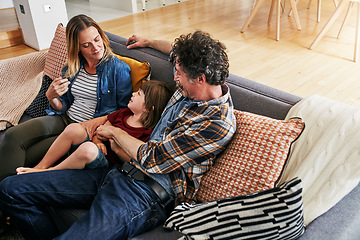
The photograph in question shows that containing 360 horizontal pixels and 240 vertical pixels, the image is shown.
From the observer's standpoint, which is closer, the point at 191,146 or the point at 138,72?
the point at 191,146

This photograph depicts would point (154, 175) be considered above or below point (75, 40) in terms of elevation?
below

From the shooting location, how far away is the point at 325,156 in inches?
48.6

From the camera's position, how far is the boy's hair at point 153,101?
1687 mm

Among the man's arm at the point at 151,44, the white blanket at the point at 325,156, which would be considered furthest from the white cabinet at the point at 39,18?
the white blanket at the point at 325,156

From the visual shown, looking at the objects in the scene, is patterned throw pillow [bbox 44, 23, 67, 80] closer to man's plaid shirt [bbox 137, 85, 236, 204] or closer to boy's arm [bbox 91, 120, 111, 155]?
boy's arm [bbox 91, 120, 111, 155]

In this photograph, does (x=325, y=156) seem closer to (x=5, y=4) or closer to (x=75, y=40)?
(x=75, y=40)

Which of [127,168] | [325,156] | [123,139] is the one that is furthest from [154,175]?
[325,156]

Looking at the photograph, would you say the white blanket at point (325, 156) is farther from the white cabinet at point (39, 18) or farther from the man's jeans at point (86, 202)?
the white cabinet at point (39, 18)

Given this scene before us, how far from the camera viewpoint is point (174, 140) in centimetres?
134

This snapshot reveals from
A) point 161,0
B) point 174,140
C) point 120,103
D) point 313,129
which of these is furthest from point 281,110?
point 161,0

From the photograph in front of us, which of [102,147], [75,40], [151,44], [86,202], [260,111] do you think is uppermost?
[75,40]

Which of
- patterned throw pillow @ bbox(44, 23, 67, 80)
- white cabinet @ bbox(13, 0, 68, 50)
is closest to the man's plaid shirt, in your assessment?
patterned throw pillow @ bbox(44, 23, 67, 80)

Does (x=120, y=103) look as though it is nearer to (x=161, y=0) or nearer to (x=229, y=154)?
(x=229, y=154)

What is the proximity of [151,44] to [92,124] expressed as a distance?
628mm
